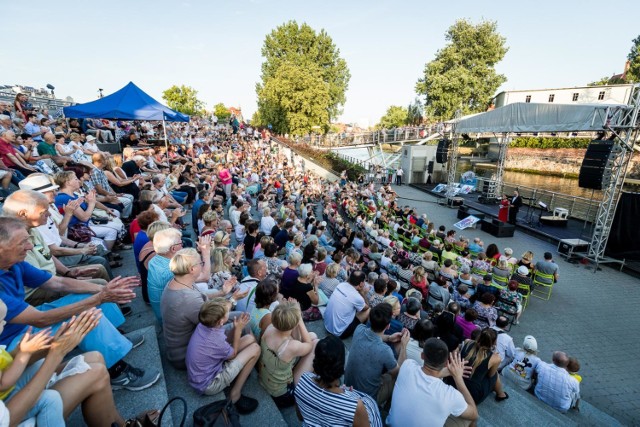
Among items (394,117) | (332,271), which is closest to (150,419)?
(332,271)

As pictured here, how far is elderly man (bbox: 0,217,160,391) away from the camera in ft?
6.65

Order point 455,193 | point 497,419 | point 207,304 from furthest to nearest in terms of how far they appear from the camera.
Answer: point 455,193 → point 497,419 → point 207,304

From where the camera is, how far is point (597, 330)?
20.9 feet

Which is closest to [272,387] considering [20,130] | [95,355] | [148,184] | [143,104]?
[95,355]

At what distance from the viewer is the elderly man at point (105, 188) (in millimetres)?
5836

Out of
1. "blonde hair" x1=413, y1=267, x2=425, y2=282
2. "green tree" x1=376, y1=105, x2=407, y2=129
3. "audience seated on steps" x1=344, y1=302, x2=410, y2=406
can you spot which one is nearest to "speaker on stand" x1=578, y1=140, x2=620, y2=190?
"blonde hair" x1=413, y1=267, x2=425, y2=282

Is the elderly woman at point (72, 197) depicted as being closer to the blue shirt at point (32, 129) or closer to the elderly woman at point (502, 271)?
the blue shirt at point (32, 129)

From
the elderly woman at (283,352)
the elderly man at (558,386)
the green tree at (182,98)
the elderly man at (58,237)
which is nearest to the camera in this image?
the elderly woman at (283,352)

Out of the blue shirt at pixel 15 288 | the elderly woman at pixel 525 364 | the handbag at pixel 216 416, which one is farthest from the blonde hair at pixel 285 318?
the elderly woman at pixel 525 364

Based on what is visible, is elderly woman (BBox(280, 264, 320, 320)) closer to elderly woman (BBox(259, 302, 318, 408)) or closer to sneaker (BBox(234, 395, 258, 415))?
elderly woman (BBox(259, 302, 318, 408))

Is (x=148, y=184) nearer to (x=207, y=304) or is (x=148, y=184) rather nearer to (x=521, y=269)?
(x=207, y=304)

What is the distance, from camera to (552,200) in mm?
14250

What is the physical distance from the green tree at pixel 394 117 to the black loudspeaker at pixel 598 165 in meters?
62.6

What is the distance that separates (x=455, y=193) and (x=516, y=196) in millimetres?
4616
